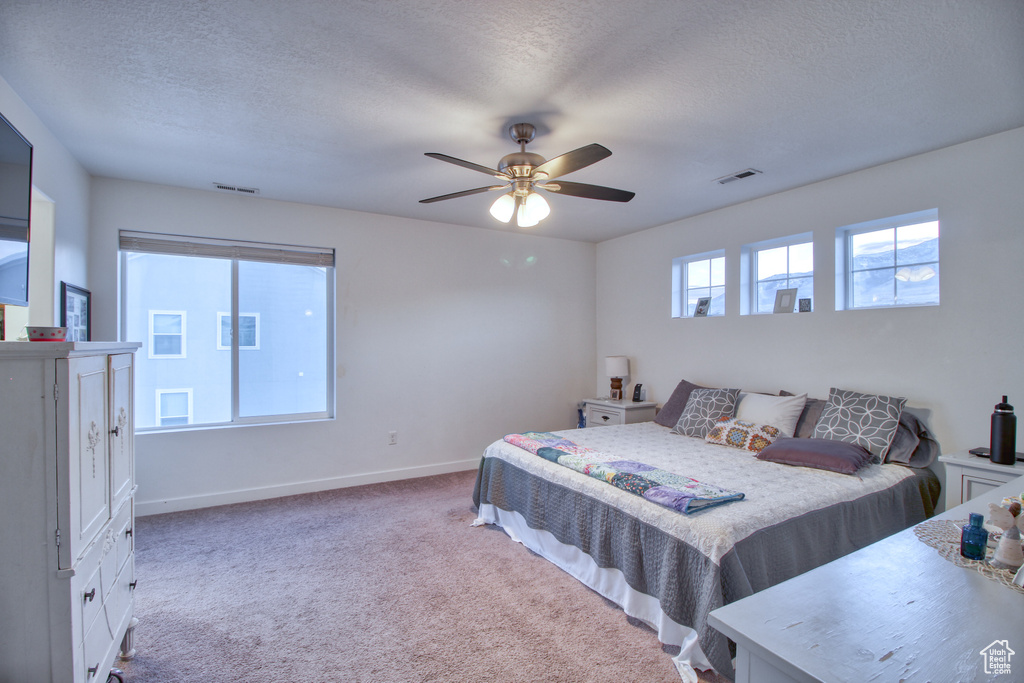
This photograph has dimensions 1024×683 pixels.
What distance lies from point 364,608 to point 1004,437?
3208 millimetres

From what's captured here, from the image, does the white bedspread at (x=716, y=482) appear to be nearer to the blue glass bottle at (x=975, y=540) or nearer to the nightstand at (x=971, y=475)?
the nightstand at (x=971, y=475)

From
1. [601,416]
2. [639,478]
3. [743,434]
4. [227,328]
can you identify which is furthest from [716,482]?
[227,328]

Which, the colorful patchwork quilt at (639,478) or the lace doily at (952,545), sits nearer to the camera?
the lace doily at (952,545)

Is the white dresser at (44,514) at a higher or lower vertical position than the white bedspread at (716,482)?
higher

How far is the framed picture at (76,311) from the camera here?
279cm

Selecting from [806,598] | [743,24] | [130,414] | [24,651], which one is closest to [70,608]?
[24,651]

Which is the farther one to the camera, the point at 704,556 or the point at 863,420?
the point at 863,420

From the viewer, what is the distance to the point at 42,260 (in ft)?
8.55

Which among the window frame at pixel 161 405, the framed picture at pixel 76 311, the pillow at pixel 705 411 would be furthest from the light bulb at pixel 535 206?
the window frame at pixel 161 405

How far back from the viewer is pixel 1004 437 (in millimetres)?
2309

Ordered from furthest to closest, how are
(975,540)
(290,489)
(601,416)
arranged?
(601,416), (290,489), (975,540)

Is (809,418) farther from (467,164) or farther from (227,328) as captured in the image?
(227,328)

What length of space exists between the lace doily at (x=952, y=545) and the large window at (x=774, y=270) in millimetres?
2513

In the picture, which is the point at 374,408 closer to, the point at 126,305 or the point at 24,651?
the point at 126,305
